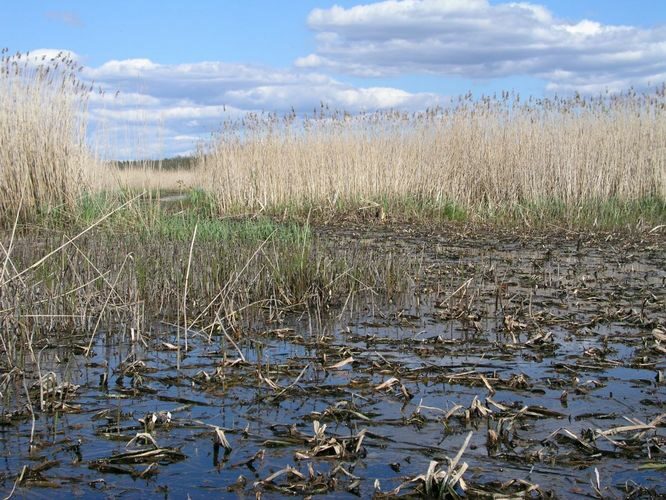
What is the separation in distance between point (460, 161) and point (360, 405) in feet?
33.3

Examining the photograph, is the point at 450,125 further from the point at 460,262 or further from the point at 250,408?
the point at 250,408

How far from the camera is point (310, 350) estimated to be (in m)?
4.16

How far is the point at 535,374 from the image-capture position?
12.1ft

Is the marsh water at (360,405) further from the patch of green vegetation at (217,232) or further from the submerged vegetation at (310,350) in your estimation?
the patch of green vegetation at (217,232)

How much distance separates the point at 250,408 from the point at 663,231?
27.0 feet

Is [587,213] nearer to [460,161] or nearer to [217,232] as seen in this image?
[460,161]

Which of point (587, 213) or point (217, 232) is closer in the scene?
point (217, 232)

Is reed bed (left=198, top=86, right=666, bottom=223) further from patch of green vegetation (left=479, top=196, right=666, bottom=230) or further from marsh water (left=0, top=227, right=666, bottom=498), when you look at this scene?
marsh water (left=0, top=227, right=666, bottom=498)

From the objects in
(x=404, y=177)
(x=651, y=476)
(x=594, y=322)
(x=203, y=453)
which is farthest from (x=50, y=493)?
(x=404, y=177)

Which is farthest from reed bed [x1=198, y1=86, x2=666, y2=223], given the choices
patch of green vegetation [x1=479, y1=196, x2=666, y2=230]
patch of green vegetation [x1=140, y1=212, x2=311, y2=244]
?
patch of green vegetation [x1=140, y1=212, x2=311, y2=244]

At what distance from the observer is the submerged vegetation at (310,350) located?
8.38ft

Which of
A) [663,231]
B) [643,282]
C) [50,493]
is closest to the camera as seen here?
[50,493]

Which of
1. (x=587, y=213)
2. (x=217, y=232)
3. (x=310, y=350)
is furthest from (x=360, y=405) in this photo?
(x=587, y=213)

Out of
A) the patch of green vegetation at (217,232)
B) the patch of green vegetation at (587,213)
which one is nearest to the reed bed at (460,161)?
the patch of green vegetation at (587,213)
